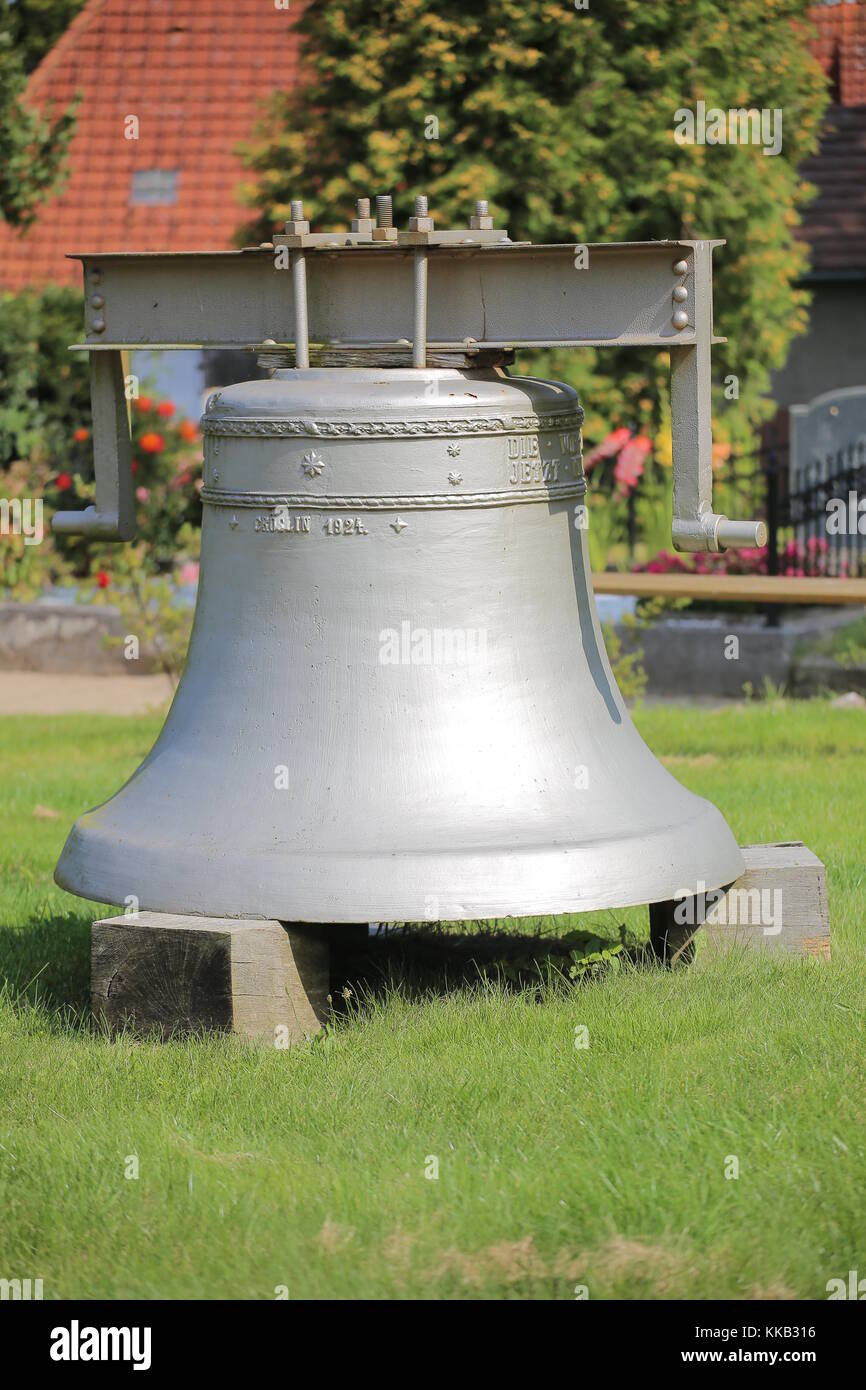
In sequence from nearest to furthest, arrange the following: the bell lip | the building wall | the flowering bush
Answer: the bell lip < the flowering bush < the building wall

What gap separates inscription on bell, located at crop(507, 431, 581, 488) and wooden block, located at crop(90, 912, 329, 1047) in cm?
106

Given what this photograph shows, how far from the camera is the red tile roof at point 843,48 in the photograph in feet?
59.6

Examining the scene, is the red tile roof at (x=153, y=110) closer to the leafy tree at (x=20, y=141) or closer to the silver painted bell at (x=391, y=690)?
the leafy tree at (x=20, y=141)

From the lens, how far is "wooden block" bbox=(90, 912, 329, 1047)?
387cm

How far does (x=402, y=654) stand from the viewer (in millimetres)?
4035

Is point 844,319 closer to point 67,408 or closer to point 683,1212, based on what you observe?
point 67,408

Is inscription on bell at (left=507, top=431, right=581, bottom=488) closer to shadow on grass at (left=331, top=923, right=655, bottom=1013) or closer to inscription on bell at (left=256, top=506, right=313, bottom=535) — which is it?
Answer: inscription on bell at (left=256, top=506, right=313, bottom=535)

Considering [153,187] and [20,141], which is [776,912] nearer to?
[20,141]

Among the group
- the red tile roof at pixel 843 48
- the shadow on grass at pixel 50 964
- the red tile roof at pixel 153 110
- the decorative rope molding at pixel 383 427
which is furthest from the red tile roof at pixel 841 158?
the decorative rope molding at pixel 383 427

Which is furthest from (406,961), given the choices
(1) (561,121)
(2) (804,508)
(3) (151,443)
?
(3) (151,443)

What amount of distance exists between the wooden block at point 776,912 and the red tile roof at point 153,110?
43.6ft

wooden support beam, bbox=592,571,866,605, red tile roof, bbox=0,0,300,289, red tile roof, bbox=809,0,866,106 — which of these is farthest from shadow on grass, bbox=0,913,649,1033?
red tile roof, bbox=809,0,866,106

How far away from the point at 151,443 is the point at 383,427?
29.0 feet
